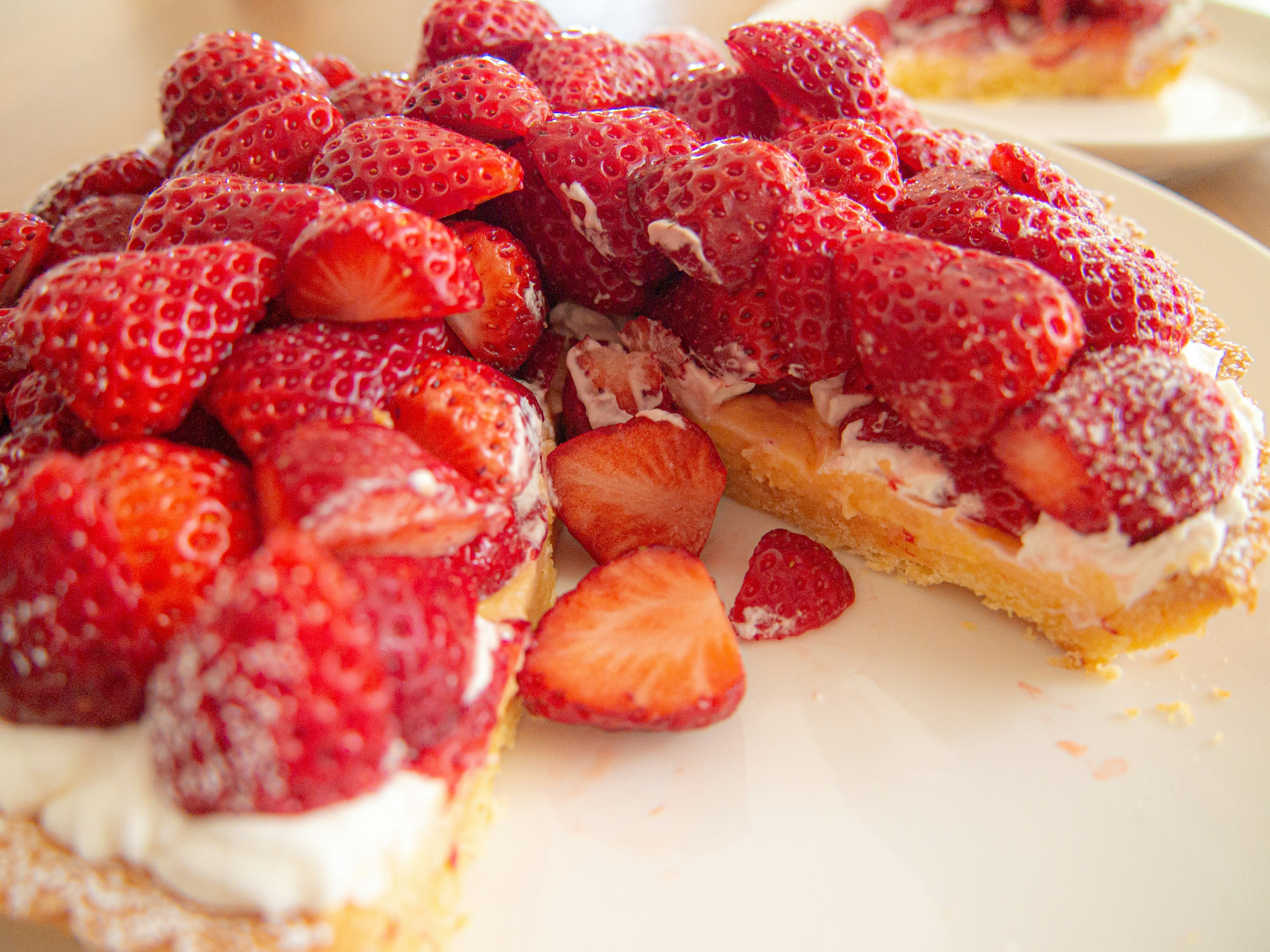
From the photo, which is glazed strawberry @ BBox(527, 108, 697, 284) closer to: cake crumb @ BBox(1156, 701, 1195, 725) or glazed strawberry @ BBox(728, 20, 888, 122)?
glazed strawberry @ BBox(728, 20, 888, 122)

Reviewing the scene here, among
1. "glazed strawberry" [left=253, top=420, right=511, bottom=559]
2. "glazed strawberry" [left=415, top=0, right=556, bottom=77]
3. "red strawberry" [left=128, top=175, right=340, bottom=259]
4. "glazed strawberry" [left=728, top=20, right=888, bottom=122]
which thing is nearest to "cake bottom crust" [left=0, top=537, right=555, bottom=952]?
"glazed strawberry" [left=253, top=420, right=511, bottom=559]

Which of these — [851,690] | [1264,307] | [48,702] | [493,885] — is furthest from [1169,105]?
[48,702]

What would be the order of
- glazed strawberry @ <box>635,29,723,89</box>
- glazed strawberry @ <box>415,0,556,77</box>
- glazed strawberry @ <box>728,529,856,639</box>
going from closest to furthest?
1. glazed strawberry @ <box>728,529,856,639</box>
2. glazed strawberry @ <box>415,0,556,77</box>
3. glazed strawberry @ <box>635,29,723,89</box>

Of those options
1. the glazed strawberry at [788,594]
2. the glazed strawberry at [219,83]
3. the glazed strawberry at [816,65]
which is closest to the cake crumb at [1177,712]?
the glazed strawberry at [788,594]

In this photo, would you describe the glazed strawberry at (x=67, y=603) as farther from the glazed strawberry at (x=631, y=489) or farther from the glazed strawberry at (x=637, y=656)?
the glazed strawberry at (x=631, y=489)

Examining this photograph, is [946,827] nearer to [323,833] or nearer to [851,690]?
[851,690]

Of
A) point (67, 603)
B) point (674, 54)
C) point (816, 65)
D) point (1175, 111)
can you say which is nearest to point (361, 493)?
point (67, 603)
